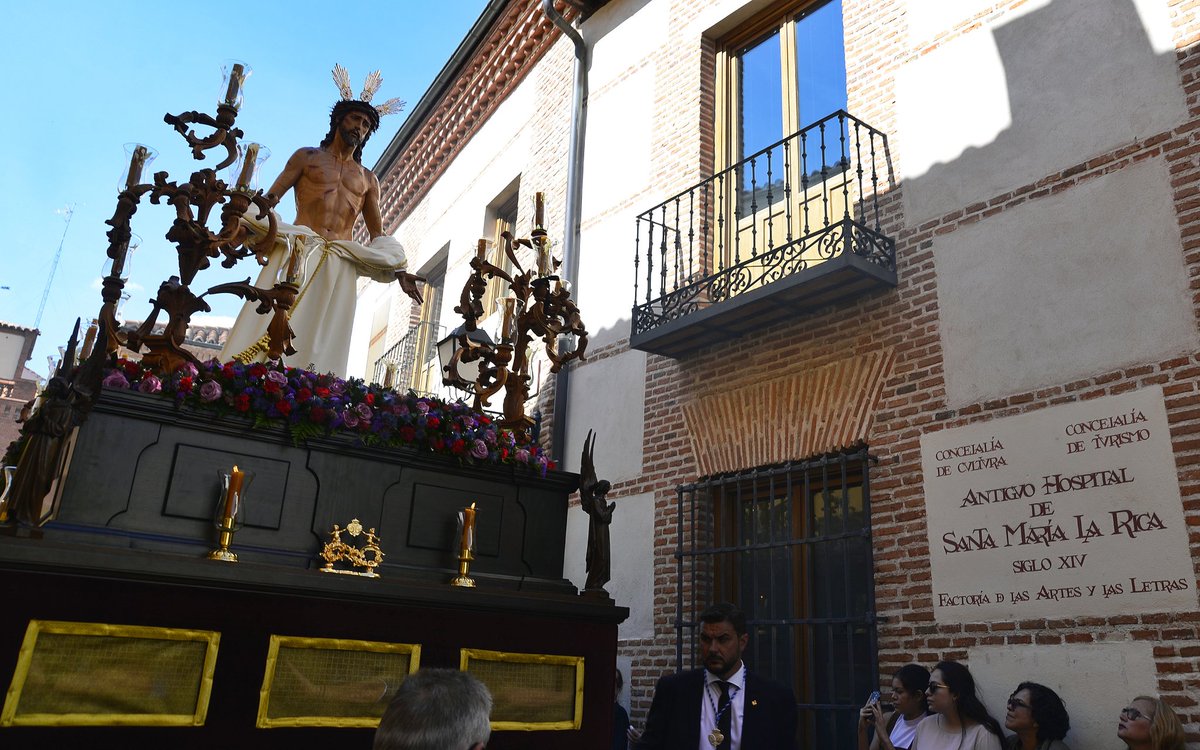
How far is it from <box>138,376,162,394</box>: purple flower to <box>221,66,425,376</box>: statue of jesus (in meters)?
1.00

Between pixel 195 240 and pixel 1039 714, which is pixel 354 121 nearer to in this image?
pixel 195 240

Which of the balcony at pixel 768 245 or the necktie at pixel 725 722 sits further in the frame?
the balcony at pixel 768 245

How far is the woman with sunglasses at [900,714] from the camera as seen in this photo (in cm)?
498

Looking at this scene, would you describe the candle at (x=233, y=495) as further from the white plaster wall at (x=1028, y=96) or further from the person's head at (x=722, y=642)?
the white plaster wall at (x=1028, y=96)

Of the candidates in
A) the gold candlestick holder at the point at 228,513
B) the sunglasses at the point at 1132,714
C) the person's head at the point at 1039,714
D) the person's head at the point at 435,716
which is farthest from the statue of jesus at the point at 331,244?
the sunglasses at the point at 1132,714

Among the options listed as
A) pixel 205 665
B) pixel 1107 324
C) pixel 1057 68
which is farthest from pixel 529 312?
pixel 1057 68

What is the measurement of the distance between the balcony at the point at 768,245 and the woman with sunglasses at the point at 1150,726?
120 inches

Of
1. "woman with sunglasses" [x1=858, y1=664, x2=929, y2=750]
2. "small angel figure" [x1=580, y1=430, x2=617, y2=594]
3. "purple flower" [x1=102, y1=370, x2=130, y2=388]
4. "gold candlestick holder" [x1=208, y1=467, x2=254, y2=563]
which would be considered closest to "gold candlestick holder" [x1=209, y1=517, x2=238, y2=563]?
"gold candlestick holder" [x1=208, y1=467, x2=254, y2=563]

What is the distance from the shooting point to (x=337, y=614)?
10.4ft

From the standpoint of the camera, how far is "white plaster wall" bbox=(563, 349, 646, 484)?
800 centimetres

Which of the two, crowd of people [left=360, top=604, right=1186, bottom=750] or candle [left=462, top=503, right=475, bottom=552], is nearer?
crowd of people [left=360, top=604, right=1186, bottom=750]

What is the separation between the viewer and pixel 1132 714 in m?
4.22

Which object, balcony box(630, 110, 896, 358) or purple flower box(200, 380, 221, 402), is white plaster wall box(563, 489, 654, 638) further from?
purple flower box(200, 380, 221, 402)

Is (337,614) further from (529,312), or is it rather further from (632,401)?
(632,401)
